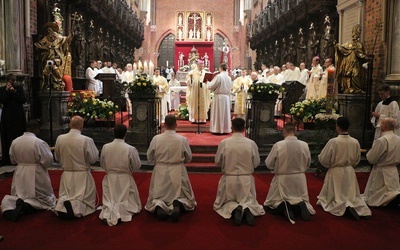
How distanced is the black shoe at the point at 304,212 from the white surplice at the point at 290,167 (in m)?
0.07

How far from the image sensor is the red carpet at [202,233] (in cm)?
494

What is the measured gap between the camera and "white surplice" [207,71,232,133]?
11.7 metres

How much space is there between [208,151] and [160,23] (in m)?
26.8

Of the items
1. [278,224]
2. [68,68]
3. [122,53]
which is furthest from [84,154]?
[122,53]

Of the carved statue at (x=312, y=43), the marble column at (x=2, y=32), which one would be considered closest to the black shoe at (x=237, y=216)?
the marble column at (x=2, y=32)

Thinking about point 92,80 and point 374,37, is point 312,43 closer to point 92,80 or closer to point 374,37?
point 374,37

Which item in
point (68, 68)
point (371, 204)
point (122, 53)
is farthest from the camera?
point (122, 53)

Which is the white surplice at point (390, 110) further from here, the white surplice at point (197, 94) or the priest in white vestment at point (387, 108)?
the white surplice at point (197, 94)

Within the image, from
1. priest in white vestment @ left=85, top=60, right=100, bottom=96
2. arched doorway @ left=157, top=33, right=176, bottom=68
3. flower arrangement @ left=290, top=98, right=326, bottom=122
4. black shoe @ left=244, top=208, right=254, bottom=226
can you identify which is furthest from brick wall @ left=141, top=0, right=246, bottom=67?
black shoe @ left=244, top=208, right=254, bottom=226

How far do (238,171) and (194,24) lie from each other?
29805 millimetres

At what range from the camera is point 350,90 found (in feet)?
33.3

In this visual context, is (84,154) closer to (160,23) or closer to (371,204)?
(371,204)

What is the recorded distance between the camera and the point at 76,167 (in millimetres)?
6023

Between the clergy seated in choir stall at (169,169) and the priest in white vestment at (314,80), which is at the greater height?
the priest in white vestment at (314,80)
